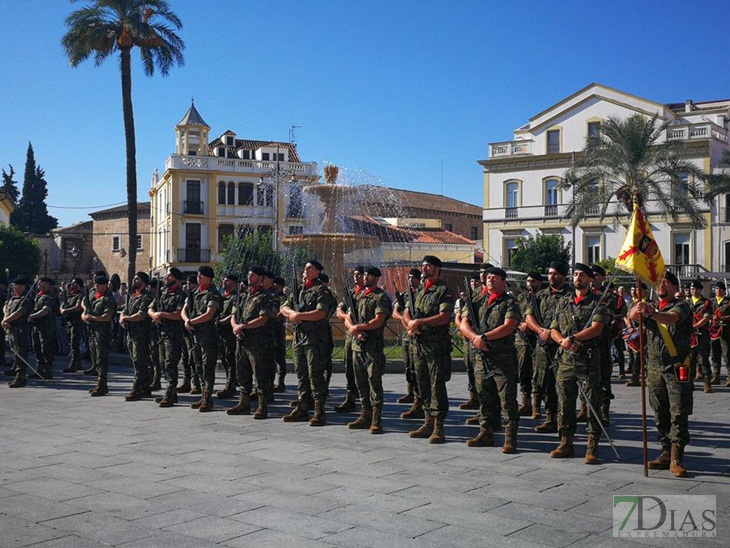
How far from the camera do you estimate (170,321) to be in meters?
13.1

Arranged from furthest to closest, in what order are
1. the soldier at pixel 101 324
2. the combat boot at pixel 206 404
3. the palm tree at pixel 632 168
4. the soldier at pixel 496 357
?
Result: the palm tree at pixel 632 168, the soldier at pixel 101 324, the combat boot at pixel 206 404, the soldier at pixel 496 357

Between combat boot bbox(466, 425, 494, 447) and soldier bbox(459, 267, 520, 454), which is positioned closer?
soldier bbox(459, 267, 520, 454)

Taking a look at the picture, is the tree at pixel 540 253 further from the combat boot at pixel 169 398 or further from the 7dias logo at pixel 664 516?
the 7dias logo at pixel 664 516

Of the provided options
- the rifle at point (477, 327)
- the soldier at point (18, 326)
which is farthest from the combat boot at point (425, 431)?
the soldier at point (18, 326)

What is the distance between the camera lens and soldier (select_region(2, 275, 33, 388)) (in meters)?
15.2

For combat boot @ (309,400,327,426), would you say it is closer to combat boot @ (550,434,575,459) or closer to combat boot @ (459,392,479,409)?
combat boot @ (459,392,479,409)

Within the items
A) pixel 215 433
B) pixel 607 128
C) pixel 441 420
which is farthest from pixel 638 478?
pixel 607 128

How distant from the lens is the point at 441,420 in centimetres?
962

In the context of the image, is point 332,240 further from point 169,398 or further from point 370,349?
point 370,349

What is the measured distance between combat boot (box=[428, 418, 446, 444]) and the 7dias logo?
2892mm

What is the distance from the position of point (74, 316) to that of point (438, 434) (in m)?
11.6

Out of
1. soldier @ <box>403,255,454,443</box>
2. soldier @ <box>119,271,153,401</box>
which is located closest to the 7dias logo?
soldier @ <box>403,255,454,443</box>

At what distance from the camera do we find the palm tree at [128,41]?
29859 millimetres

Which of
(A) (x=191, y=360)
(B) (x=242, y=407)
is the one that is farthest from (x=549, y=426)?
(A) (x=191, y=360)
